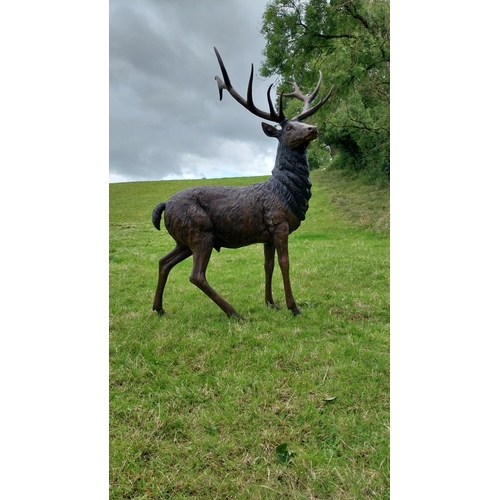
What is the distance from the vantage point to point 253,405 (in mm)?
2357

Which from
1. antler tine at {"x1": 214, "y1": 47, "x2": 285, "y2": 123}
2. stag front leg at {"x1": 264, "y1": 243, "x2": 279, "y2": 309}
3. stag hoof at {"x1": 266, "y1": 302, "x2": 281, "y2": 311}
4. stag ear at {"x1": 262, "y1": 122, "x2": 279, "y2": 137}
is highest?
antler tine at {"x1": 214, "y1": 47, "x2": 285, "y2": 123}

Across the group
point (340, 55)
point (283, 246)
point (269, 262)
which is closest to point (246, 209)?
point (283, 246)

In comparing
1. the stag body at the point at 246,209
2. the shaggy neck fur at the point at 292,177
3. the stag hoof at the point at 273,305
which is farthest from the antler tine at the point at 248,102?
the stag hoof at the point at 273,305

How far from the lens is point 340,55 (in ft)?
26.0

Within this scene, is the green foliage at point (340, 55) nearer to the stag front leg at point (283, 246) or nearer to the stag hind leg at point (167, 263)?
the stag front leg at point (283, 246)

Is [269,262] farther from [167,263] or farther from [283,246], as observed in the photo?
[167,263]

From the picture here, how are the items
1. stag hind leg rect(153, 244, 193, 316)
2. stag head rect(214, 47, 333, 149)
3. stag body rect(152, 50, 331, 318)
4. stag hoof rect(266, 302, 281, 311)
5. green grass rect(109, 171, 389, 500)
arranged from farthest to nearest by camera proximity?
stag hoof rect(266, 302, 281, 311), stag hind leg rect(153, 244, 193, 316), stag body rect(152, 50, 331, 318), stag head rect(214, 47, 333, 149), green grass rect(109, 171, 389, 500)

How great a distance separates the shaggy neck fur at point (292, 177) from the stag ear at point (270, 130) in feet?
0.46

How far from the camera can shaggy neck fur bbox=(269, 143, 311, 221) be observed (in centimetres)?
369

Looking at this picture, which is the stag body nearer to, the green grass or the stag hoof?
the stag hoof

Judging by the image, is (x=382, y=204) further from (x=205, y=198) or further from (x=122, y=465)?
(x=122, y=465)

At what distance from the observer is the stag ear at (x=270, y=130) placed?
12.2ft

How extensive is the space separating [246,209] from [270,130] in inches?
34.3

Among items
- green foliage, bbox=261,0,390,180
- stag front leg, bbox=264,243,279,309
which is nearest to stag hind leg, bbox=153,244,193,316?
stag front leg, bbox=264,243,279,309
